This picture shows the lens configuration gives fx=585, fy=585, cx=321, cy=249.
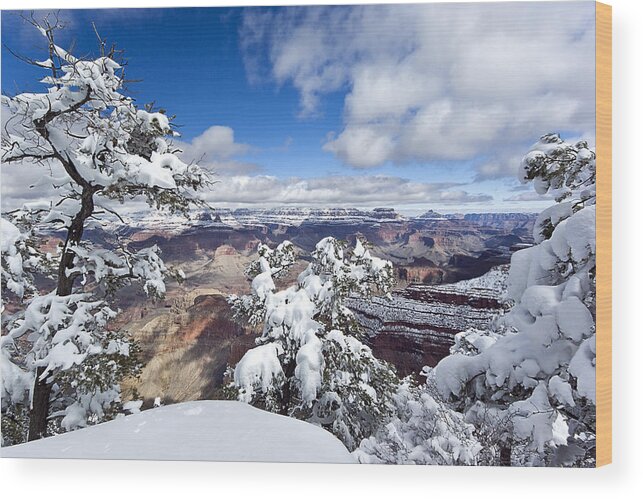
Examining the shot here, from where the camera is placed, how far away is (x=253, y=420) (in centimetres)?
380

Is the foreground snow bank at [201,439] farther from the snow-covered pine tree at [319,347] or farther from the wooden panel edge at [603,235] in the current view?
the wooden panel edge at [603,235]

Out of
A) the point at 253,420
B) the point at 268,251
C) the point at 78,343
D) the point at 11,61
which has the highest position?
the point at 11,61

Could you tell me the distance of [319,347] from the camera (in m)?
3.83

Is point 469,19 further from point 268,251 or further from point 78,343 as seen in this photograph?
point 78,343

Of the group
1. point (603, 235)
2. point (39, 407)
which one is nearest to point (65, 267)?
point (39, 407)

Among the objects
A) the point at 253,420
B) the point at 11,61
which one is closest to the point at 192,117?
the point at 11,61

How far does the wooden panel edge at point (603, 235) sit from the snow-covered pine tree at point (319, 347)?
126 cm

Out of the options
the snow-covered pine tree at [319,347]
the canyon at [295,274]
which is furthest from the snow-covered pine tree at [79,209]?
the snow-covered pine tree at [319,347]

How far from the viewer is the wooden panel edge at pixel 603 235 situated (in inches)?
139

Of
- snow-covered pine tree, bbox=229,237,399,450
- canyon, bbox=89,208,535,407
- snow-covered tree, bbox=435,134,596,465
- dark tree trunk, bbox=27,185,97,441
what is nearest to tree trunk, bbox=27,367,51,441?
dark tree trunk, bbox=27,185,97,441

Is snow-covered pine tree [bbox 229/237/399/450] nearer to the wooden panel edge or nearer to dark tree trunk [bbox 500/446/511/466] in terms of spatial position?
dark tree trunk [bbox 500/446/511/466]

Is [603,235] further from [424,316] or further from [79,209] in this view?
[79,209]

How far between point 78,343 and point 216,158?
1.54m

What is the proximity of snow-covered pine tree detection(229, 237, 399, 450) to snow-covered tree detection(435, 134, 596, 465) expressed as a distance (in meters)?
0.52
